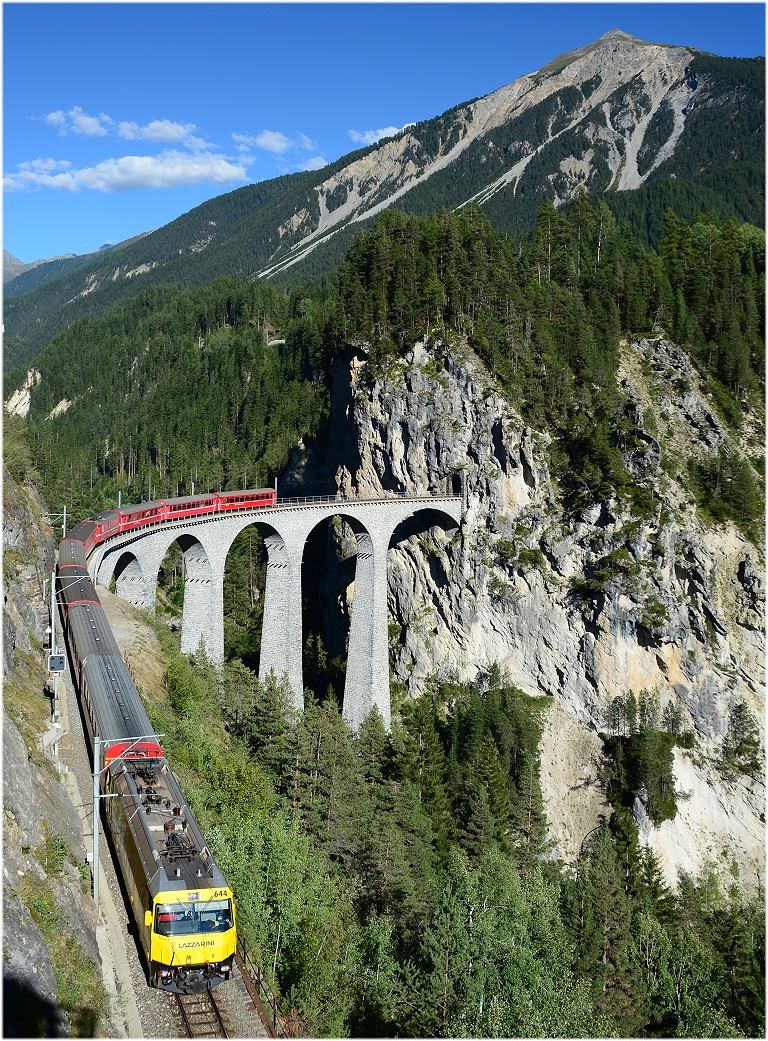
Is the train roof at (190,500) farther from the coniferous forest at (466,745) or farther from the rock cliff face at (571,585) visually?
the rock cliff face at (571,585)

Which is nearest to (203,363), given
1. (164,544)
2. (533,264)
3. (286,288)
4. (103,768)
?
(286,288)

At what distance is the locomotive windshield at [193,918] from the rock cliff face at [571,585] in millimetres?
52398

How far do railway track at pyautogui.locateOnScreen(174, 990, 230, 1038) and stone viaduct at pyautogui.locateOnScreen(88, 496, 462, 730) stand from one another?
1170 inches

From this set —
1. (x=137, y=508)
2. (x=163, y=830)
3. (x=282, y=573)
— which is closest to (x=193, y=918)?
(x=163, y=830)

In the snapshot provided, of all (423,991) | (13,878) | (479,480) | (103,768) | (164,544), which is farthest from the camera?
(479,480)

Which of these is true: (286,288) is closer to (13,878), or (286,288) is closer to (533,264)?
(533,264)

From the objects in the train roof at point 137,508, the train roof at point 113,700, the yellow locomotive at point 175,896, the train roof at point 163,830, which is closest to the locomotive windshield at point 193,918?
the yellow locomotive at point 175,896

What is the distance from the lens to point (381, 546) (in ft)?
230

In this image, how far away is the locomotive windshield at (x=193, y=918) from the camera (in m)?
20.2

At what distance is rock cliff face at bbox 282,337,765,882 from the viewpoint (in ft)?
228

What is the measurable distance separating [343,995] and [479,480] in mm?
52894

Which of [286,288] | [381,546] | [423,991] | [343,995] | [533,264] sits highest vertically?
[286,288]

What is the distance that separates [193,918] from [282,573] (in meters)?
43.6

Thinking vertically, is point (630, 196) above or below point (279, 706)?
above
